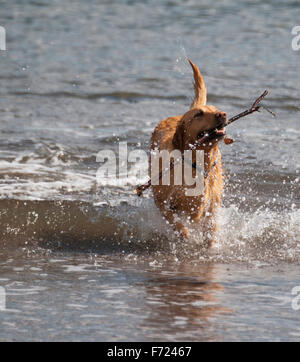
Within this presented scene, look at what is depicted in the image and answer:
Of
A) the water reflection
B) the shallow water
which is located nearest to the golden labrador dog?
the shallow water

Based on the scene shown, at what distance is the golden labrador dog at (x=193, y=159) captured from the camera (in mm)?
5488

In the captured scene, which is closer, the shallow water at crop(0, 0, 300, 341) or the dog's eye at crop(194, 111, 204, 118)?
the shallow water at crop(0, 0, 300, 341)

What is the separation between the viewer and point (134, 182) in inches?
327

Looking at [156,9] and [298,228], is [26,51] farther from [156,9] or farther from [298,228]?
[298,228]

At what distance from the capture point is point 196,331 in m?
4.23

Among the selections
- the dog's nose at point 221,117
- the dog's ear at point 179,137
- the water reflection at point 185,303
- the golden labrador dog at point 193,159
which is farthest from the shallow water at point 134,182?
the dog's nose at point 221,117

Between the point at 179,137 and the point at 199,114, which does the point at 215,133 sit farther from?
the point at 179,137

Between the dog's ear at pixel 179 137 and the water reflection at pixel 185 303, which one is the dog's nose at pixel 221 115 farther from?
the water reflection at pixel 185 303

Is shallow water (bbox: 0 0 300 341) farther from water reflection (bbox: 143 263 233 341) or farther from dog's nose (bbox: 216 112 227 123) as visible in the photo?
dog's nose (bbox: 216 112 227 123)

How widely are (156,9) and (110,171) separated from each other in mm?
10234

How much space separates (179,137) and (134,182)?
2.64 m

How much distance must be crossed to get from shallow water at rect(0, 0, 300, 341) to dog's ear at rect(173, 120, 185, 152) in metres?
0.90

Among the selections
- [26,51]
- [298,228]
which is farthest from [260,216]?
[26,51]

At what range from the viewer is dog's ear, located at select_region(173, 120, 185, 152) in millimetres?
5684
